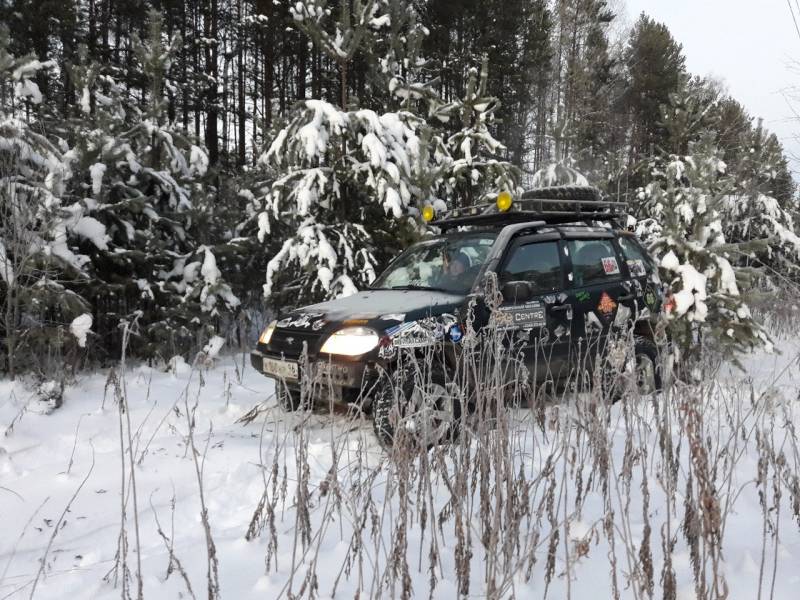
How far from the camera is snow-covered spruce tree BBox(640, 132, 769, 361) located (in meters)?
6.00

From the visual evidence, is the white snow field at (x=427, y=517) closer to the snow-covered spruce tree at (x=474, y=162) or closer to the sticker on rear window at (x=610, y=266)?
the sticker on rear window at (x=610, y=266)

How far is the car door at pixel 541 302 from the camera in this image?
14.5 feet

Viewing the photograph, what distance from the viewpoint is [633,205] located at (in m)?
17.5

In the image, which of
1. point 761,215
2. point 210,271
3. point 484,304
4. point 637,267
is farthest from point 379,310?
point 761,215

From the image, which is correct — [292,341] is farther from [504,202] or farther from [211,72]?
[211,72]

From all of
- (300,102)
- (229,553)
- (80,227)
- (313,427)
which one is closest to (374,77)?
(300,102)

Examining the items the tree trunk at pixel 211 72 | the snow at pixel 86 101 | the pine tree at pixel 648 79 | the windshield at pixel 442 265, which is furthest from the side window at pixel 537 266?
the pine tree at pixel 648 79

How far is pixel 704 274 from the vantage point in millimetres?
6258

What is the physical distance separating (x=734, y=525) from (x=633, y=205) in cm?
1659

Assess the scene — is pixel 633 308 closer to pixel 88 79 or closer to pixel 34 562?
pixel 34 562

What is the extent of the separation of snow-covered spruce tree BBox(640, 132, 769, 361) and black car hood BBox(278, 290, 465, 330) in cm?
309

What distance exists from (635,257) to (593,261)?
716 mm

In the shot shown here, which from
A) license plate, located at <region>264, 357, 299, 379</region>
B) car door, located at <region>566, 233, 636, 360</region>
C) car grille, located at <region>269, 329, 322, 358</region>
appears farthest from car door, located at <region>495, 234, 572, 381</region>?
license plate, located at <region>264, 357, 299, 379</region>

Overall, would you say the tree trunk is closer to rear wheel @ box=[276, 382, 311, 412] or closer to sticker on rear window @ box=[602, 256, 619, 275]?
rear wheel @ box=[276, 382, 311, 412]
